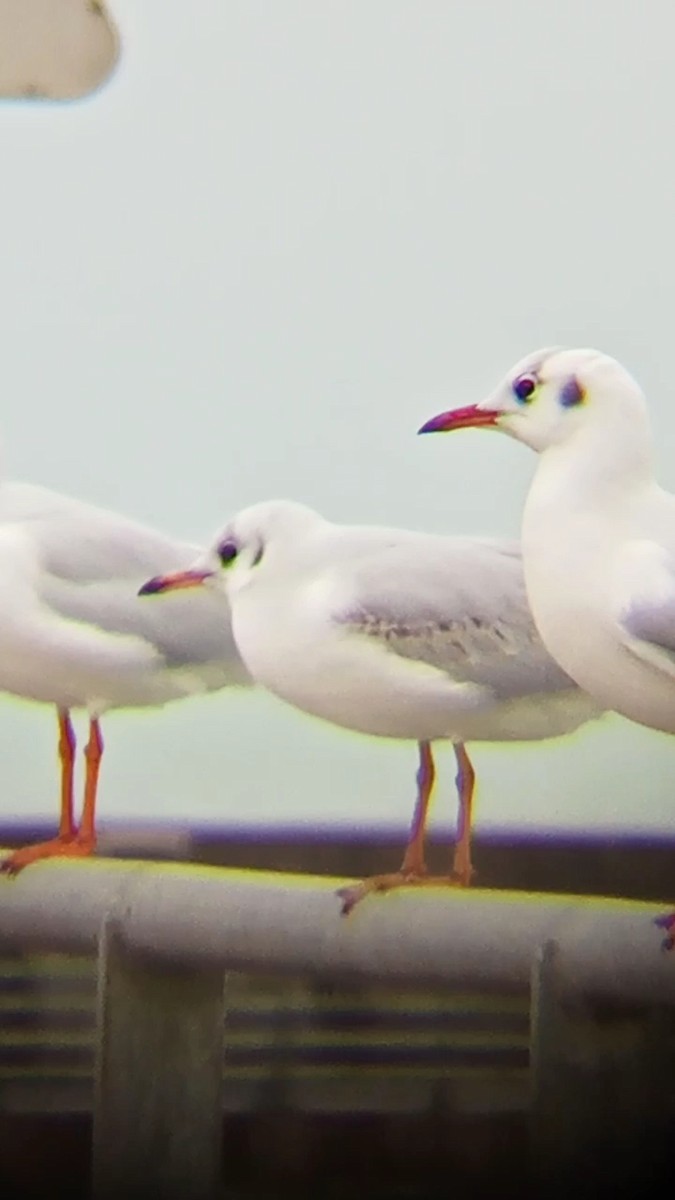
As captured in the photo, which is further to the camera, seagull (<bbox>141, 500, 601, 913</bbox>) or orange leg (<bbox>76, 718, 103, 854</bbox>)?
orange leg (<bbox>76, 718, 103, 854</bbox>)

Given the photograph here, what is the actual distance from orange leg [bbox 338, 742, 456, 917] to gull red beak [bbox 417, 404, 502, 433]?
A: 0.35 metres

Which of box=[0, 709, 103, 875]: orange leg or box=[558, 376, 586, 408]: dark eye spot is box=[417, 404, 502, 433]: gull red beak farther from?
box=[0, 709, 103, 875]: orange leg

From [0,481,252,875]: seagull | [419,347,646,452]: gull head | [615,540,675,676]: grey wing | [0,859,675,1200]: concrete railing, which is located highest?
[419,347,646,452]: gull head

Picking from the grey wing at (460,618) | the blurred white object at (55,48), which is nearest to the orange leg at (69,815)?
the grey wing at (460,618)

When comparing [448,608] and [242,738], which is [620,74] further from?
[242,738]

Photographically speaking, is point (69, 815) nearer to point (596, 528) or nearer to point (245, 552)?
point (245, 552)

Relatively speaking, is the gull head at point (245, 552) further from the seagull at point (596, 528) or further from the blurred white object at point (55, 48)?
the blurred white object at point (55, 48)

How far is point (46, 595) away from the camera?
1.97m

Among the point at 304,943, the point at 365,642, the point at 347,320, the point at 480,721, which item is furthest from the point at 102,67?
the point at 304,943

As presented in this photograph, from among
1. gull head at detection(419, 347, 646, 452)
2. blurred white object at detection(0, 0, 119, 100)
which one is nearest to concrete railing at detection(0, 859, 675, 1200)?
gull head at detection(419, 347, 646, 452)

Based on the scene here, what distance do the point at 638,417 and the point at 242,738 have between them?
0.58 m

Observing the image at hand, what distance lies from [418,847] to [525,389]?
0.52m

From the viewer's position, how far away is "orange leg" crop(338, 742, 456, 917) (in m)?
1.89

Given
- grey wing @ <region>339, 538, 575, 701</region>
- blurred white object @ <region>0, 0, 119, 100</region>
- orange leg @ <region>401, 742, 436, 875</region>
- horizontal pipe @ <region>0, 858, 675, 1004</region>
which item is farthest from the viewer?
blurred white object @ <region>0, 0, 119, 100</region>
